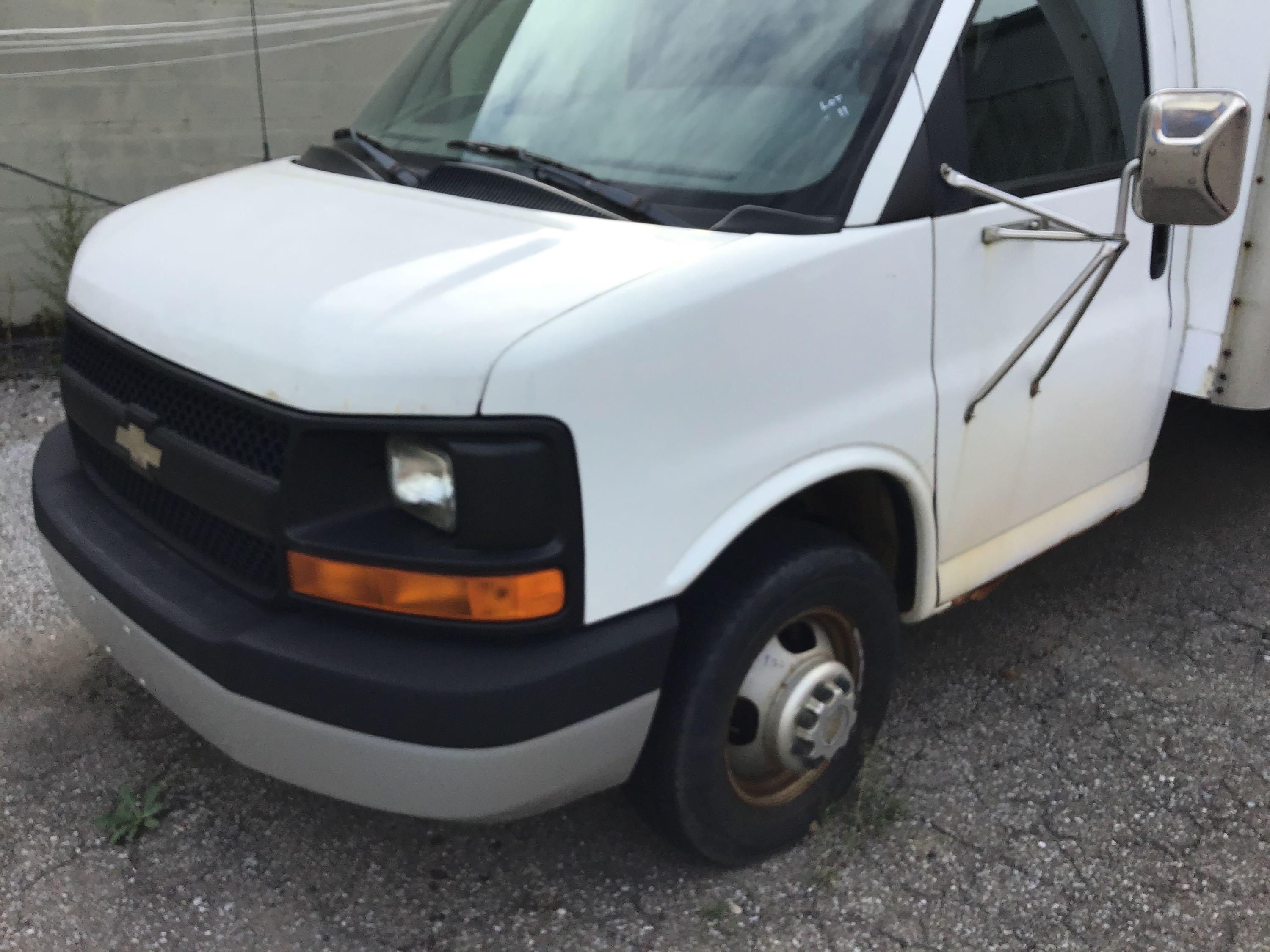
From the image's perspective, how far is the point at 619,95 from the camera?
2678mm

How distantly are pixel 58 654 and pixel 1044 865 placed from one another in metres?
2.78

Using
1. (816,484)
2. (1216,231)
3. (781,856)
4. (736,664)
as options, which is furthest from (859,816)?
(1216,231)

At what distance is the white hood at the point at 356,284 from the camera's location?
1.96m

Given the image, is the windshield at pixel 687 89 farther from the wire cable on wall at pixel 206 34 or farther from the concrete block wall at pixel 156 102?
the concrete block wall at pixel 156 102

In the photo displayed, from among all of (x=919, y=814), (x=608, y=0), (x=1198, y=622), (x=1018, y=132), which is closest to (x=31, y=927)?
(x=919, y=814)

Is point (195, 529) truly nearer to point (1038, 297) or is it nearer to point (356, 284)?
point (356, 284)

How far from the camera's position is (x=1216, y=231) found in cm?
331

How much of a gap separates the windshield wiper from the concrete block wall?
403cm

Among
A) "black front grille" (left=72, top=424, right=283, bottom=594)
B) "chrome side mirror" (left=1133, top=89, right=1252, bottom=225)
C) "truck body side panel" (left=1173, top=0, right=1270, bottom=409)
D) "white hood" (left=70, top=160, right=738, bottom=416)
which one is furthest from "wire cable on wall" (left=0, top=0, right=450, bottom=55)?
"chrome side mirror" (left=1133, top=89, right=1252, bottom=225)

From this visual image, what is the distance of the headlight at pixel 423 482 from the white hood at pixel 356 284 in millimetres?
87

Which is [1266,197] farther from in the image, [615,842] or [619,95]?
[615,842]

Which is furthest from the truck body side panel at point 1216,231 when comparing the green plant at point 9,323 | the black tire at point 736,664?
the green plant at point 9,323

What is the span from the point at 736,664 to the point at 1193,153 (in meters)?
1.30

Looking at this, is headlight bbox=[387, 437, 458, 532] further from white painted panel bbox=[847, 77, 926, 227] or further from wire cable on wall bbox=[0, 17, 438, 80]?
wire cable on wall bbox=[0, 17, 438, 80]
